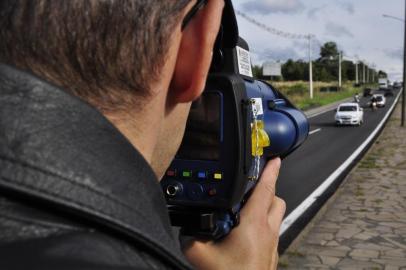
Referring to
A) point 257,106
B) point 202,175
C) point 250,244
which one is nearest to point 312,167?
point 257,106

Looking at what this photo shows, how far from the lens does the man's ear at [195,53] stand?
0.92m

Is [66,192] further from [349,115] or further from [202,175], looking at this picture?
[349,115]

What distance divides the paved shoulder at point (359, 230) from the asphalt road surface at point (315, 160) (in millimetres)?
943

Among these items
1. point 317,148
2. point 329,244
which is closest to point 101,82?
point 329,244

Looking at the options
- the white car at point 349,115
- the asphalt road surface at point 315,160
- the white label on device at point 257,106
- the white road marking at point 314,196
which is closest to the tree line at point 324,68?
the white car at point 349,115

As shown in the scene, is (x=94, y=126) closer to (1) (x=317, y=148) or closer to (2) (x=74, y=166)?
(2) (x=74, y=166)

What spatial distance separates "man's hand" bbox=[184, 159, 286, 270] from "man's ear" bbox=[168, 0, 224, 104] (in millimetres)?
601

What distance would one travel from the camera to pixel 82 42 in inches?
30.8

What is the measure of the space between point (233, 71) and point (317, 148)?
60.7 feet

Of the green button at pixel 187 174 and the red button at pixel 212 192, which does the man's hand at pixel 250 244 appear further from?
the green button at pixel 187 174

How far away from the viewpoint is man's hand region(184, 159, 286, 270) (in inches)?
56.0

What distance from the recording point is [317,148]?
19625 millimetres

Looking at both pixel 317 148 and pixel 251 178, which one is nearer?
pixel 251 178

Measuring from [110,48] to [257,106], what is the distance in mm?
978
